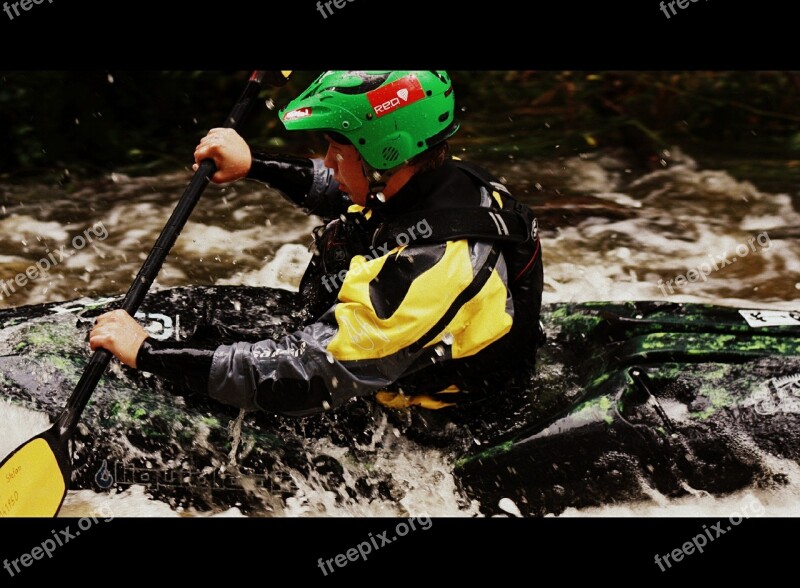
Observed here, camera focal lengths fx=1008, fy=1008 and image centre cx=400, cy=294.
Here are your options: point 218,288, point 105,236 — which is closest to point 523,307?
point 218,288

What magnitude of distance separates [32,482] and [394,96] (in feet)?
4.58

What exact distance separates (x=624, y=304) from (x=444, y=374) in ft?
2.94

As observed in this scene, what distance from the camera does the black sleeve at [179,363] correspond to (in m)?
2.53

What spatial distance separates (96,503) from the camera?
2807 millimetres

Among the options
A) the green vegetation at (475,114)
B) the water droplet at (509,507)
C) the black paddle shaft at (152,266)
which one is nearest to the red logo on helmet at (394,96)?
the black paddle shaft at (152,266)

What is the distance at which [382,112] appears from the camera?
2541mm

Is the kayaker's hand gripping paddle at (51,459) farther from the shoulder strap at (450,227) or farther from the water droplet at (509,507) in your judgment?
the water droplet at (509,507)

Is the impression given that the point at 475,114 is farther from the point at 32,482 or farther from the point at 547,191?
the point at 32,482

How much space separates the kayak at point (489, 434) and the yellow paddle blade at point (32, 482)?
93 mm

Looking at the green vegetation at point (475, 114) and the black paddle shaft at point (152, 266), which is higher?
the black paddle shaft at point (152, 266)

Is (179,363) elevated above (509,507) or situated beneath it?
elevated above

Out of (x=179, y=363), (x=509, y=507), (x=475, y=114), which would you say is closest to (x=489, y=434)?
(x=509, y=507)

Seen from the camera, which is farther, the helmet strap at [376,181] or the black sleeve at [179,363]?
the helmet strap at [376,181]

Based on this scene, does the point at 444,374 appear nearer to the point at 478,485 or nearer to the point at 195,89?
the point at 478,485
